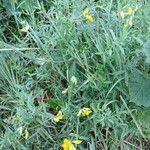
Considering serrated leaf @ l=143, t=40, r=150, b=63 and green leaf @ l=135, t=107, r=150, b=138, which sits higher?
serrated leaf @ l=143, t=40, r=150, b=63

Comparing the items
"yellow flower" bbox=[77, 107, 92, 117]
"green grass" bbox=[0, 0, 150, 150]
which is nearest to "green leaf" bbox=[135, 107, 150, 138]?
"green grass" bbox=[0, 0, 150, 150]

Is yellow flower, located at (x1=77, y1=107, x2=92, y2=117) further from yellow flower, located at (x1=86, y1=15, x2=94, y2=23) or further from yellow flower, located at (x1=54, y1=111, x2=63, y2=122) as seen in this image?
yellow flower, located at (x1=86, y1=15, x2=94, y2=23)

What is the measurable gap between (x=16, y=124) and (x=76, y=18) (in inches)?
20.6

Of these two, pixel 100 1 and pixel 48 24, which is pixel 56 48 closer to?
pixel 48 24

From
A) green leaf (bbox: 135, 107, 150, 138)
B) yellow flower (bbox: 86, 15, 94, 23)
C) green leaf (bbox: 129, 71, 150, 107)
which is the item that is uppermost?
yellow flower (bbox: 86, 15, 94, 23)

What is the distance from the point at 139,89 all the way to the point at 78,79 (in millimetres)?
264

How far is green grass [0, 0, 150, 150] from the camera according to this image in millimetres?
1593

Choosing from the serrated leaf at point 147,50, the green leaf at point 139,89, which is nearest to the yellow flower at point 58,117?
the green leaf at point 139,89

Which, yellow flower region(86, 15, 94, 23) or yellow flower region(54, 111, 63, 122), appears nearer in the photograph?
yellow flower region(54, 111, 63, 122)

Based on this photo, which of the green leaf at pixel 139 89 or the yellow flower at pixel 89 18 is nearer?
the green leaf at pixel 139 89

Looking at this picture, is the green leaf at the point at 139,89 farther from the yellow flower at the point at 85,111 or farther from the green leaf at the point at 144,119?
the yellow flower at the point at 85,111

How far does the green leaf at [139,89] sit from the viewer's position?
159 centimetres

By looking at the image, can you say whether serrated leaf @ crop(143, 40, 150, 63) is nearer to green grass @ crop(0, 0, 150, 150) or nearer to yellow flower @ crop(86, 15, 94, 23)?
green grass @ crop(0, 0, 150, 150)

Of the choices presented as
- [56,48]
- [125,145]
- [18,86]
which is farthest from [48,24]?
[125,145]
